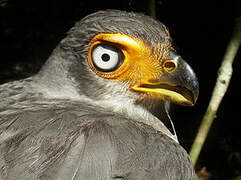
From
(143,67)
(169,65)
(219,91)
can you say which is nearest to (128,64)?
(143,67)

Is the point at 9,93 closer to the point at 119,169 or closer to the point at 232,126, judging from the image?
the point at 119,169

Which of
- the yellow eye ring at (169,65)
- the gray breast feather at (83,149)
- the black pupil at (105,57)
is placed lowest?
the gray breast feather at (83,149)

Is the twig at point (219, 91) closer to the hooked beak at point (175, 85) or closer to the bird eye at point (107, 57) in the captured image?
the hooked beak at point (175, 85)

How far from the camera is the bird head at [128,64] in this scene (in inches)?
100

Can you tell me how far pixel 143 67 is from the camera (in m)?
2.59

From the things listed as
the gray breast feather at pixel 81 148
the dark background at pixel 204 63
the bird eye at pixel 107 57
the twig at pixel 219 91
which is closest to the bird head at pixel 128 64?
the bird eye at pixel 107 57

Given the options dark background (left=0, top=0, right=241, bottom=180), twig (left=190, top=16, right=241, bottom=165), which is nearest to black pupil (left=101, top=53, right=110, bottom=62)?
twig (left=190, top=16, right=241, bottom=165)

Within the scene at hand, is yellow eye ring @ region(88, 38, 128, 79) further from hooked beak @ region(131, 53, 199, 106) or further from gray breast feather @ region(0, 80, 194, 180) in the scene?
gray breast feather @ region(0, 80, 194, 180)

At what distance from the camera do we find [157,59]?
8.57 ft

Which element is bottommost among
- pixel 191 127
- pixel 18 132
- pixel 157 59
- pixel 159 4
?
pixel 191 127

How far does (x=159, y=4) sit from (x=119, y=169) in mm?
3474

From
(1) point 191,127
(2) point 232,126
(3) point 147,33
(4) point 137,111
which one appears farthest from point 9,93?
(2) point 232,126

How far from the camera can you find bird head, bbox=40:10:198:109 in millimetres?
2543

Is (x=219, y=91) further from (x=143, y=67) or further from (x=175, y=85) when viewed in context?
(x=143, y=67)
